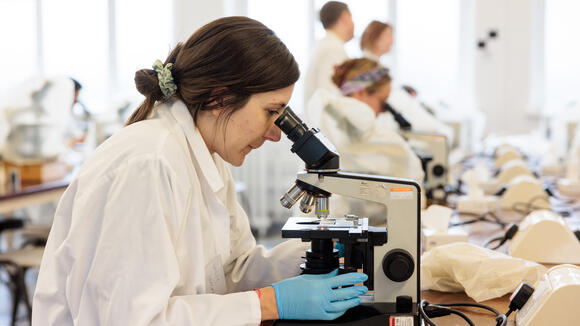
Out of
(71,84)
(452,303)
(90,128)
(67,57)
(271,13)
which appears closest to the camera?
(452,303)

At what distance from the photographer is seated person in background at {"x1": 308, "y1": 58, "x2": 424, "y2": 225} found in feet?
8.46

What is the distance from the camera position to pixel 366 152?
2711mm

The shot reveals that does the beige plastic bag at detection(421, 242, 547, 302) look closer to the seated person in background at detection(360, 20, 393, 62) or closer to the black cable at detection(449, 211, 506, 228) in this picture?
the black cable at detection(449, 211, 506, 228)

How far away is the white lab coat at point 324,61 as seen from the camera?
347 centimetres

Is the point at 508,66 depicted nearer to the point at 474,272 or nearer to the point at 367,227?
the point at 474,272

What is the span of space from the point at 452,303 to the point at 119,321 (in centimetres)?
63

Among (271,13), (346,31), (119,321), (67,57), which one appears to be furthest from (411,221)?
(67,57)

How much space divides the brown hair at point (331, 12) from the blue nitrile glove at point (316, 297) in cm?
269

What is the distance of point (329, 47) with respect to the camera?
3.50 metres

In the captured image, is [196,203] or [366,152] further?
[366,152]

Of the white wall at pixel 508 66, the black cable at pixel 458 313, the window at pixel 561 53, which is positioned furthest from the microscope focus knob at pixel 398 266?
the white wall at pixel 508 66

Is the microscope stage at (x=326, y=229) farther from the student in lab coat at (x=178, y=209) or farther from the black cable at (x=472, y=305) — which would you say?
the black cable at (x=472, y=305)

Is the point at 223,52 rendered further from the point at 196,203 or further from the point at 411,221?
the point at 411,221

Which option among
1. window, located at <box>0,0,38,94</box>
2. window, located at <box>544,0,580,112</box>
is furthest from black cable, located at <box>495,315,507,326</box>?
window, located at <box>0,0,38,94</box>
